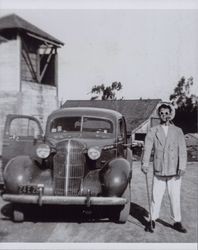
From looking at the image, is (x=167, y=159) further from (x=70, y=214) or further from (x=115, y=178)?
(x=70, y=214)

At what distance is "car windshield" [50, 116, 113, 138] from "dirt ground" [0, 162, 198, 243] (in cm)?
134

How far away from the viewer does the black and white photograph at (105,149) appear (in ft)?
16.4

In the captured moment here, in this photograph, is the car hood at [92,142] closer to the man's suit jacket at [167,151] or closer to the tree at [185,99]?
the man's suit jacket at [167,151]

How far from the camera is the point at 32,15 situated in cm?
602

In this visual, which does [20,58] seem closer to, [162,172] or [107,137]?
[107,137]

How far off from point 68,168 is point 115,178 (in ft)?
2.36

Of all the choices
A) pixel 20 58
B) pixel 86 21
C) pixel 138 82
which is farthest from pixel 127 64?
pixel 20 58

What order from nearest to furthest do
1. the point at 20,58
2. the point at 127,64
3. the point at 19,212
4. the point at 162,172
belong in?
1. the point at 162,172
2. the point at 19,212
3. the point at 127,64
4. the point at 20,58

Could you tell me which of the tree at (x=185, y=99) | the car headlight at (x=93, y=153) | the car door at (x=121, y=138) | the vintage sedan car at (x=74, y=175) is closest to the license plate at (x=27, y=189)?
the vintage sedan car at (x=74, y=175)

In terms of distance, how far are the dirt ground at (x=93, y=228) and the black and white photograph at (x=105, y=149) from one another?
1cm

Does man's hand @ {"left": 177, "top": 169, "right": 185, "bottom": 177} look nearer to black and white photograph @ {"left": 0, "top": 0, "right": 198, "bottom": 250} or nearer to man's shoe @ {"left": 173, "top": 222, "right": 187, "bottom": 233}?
black and white photograph @ {"left": 0, "top": 0, "right": 198, "bottom": 250}

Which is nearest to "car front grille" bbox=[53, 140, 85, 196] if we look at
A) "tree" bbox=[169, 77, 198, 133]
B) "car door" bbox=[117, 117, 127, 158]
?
"car door" bbox=[117, 117, 127, 158]

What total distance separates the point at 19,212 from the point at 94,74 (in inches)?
Result: 131

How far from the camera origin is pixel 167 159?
5.00m
